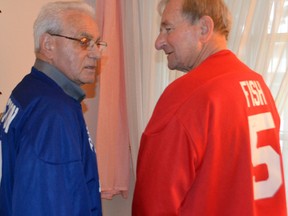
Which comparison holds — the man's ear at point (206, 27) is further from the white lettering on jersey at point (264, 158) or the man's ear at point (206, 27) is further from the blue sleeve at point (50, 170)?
the blue sleeve at point (50, 170)

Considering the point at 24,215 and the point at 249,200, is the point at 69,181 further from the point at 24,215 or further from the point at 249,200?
the point at 249,200

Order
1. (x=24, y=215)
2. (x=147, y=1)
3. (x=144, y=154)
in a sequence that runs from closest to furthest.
→ (x=24, y=215), (x=144, y=154), (x=147, y=1)

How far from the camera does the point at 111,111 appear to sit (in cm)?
198

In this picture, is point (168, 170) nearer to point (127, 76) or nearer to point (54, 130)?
point (54, 130)

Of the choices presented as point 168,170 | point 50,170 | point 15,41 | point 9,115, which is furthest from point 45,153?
point 15,41

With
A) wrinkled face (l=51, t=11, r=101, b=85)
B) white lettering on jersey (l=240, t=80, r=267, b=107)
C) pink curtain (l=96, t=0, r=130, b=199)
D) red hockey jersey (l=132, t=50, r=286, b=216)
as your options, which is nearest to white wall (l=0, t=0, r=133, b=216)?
pink curtain (l=96, t=0, r=130, b=199)

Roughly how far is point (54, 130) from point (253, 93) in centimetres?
56

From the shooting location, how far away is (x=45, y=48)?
44.4 inches

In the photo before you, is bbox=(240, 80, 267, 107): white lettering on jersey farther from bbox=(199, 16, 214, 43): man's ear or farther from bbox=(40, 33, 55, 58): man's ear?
bbox=(40, 33, 55, 58): man's ear

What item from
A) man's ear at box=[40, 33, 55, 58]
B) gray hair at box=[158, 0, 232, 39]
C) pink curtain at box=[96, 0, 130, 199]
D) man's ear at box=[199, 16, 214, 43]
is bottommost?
pink curtain at box=[96, 0, 130, 199]

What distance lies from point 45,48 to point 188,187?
60 centimetres

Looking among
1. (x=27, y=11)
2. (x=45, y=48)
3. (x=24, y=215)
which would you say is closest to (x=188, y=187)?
(x=24, y=215)

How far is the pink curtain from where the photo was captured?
195 cm

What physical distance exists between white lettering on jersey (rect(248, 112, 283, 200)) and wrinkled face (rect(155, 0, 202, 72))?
0.87 ft
